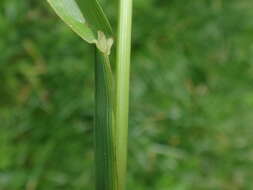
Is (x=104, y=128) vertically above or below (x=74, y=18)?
below

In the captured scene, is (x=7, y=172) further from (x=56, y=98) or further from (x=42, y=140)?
(x=56, y=98)

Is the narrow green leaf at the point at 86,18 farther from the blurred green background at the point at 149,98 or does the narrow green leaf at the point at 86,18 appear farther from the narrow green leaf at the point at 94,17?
the blurred green background at the point at 149,98

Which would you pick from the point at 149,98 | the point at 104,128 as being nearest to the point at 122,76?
the point at 104,128

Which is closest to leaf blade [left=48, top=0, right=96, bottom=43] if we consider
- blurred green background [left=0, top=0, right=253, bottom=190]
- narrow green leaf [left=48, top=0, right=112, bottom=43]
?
narrow green leaf [left=48, top=0, right=112, bottom=43]

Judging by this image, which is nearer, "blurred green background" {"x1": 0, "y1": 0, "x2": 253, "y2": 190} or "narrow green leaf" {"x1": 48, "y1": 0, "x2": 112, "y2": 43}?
"narrow green leaf" {"x1": 48, "y1": 0, "x2": 112, "y2": 43}

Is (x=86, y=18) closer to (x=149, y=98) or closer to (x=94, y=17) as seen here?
(x=94, y=17)

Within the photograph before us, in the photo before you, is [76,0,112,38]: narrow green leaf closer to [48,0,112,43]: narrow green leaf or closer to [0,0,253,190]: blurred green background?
[48,0,112,43]: narrow green leaf

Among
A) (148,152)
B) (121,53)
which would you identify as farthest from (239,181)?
(121,53)
